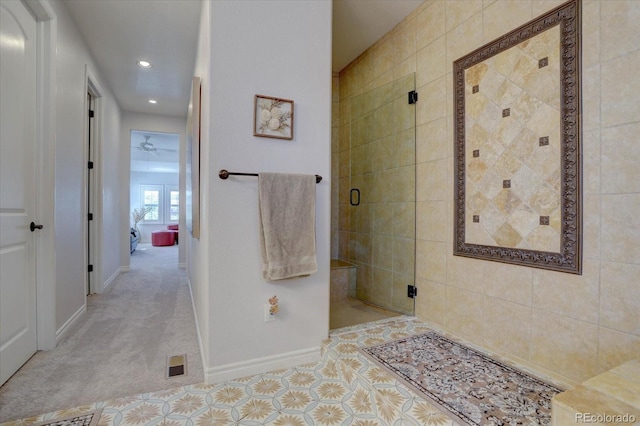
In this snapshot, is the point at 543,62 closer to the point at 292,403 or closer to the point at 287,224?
the point at 287,224

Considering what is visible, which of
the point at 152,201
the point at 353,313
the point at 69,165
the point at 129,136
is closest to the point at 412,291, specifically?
the point at 353,313

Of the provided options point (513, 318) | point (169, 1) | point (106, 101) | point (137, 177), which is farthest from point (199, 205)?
point (137, 177)

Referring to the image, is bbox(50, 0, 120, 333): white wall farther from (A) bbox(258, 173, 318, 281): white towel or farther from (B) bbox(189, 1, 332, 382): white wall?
(A) bbox(258, 173, 318, 281): white towel

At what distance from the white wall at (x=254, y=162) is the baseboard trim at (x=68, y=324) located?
1.40 metres

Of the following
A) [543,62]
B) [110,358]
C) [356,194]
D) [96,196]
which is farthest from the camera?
[96,196]

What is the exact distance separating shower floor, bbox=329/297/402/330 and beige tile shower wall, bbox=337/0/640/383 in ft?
1.18

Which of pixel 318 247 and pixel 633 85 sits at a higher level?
pixel 633 85

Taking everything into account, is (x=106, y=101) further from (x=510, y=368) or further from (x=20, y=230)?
(x=510, y=368)

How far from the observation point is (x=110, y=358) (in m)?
2.04

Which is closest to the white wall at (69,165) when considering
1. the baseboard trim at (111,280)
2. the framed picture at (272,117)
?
the baseboard trim at (111,280)

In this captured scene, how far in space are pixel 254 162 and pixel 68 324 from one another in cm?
217

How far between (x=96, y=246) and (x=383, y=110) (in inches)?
139

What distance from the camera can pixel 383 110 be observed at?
9.14 ft

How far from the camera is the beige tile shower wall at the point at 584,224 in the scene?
1351 mm
